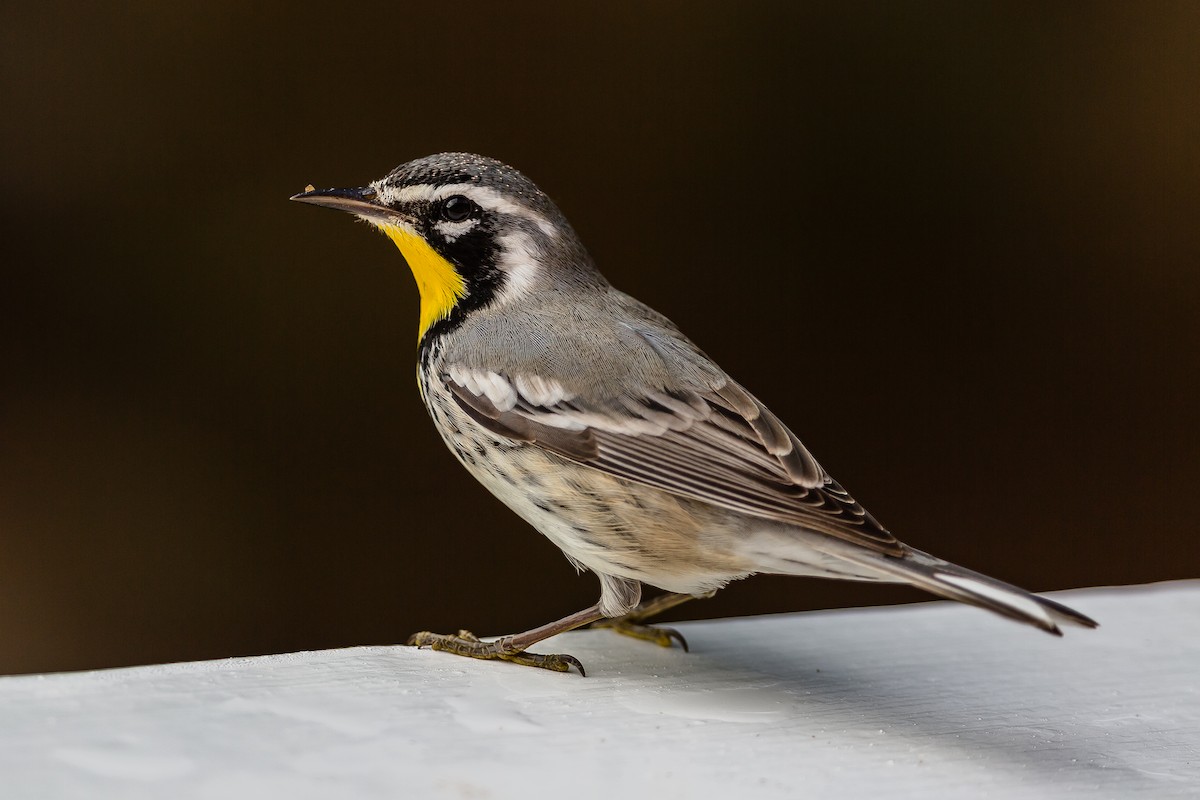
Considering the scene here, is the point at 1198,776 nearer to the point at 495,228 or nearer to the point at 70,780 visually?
the point at 70,780

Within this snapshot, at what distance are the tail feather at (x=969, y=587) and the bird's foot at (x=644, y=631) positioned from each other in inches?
32.8

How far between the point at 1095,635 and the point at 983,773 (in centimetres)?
123

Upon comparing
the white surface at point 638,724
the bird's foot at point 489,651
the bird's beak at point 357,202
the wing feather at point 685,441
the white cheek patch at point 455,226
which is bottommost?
the white surface at point 638,724

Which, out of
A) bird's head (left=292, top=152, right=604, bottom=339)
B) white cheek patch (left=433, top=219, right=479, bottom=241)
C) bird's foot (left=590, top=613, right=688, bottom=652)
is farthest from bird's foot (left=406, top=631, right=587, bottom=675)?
white cheek patch (left=433, top=219, right=479, bottom=241)

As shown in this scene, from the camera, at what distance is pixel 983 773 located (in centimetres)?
224

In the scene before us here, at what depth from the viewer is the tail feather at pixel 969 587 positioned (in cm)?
218

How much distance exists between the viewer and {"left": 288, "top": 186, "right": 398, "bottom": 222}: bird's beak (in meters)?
3.55

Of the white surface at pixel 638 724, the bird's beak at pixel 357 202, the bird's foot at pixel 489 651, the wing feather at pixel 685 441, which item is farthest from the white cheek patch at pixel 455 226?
the white surface at pixel 638 724

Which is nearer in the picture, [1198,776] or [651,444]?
[1198,776]

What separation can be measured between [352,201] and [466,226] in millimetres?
335

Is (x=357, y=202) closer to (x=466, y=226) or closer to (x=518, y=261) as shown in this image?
(x=466, y=226)

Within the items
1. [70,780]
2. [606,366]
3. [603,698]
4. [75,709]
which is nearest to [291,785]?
[70,780]

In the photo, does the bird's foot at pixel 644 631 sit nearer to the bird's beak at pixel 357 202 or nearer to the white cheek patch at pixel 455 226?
the white cheek patch at pixel 455 226

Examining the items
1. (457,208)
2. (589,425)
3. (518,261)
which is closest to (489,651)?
(589,425)
